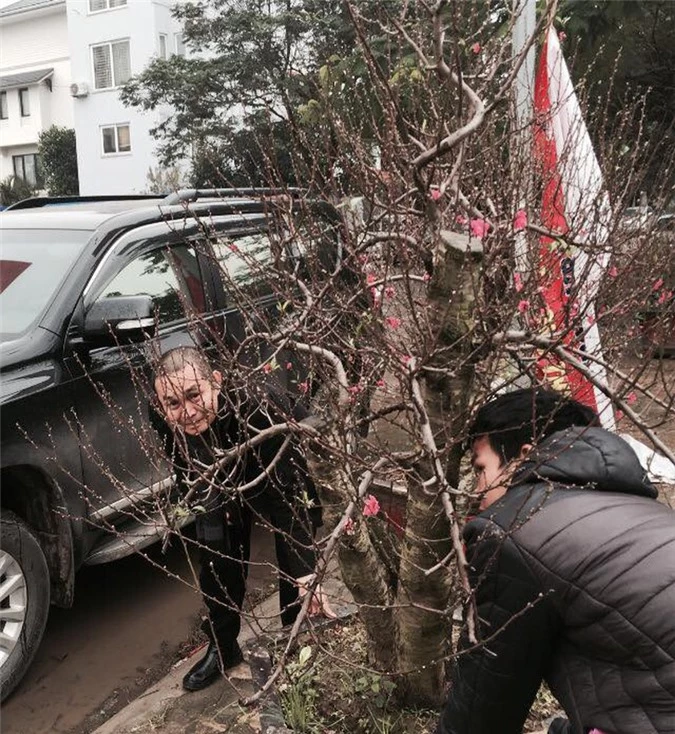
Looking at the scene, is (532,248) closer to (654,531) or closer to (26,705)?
(654,531)

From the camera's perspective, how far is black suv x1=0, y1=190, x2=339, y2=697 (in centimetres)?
306

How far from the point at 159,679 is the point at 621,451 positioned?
97.3 inches

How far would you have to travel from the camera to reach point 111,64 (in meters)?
31.0

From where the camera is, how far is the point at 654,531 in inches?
56.2

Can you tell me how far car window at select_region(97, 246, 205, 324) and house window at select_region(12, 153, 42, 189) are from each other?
37.7 meters

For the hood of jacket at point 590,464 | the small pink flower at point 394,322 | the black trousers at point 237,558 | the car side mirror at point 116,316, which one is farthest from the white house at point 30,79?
the hood of jacket at point 590,464

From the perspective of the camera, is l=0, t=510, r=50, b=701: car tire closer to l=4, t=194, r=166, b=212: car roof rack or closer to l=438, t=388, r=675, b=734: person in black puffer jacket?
l=438, t=388, r=675, b=734: person in black puffer jacket

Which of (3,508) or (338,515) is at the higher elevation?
(338,515)

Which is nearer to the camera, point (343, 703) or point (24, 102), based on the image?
point (343, 703)

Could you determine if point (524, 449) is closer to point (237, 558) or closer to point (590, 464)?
point (590, 464)

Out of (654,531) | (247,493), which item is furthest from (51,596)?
(654,531)

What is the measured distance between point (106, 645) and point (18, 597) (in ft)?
2.02

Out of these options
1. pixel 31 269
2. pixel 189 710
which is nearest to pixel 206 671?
pixel 189 710

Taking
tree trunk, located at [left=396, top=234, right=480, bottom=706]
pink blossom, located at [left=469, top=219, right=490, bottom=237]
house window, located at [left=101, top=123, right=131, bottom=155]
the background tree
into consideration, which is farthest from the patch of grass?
the background tree
